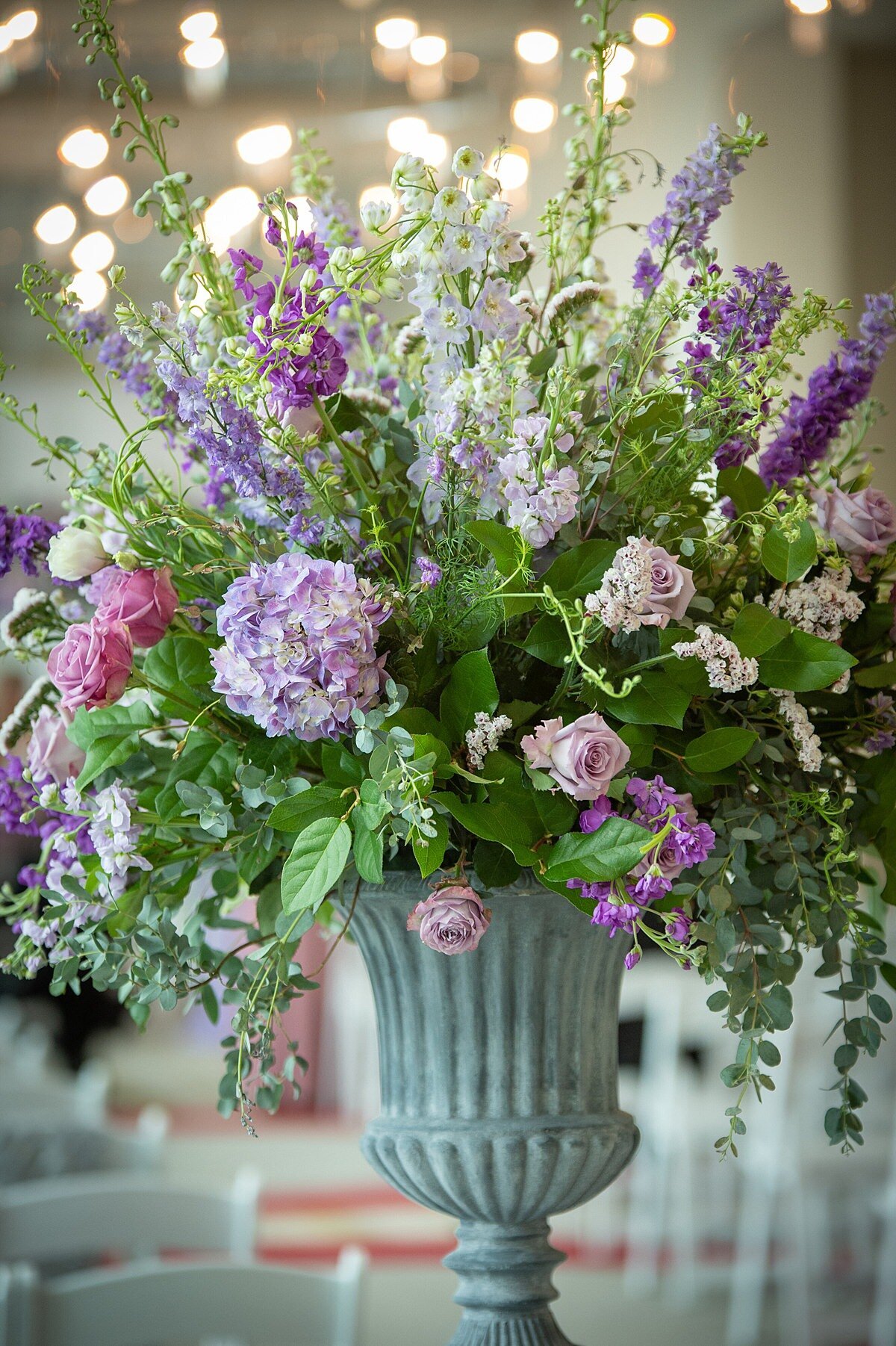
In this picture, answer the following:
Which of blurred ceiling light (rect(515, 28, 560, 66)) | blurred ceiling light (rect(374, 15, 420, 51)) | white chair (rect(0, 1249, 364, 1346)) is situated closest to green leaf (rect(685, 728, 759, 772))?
white chair (rect(0, 1249, 364, 1346))

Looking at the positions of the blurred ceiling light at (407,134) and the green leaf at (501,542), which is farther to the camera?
the blurred ceiling light at (407,134)

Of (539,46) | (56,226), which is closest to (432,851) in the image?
(539,46)

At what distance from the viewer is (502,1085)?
80 centimetres

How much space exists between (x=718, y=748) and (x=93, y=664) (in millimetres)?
325

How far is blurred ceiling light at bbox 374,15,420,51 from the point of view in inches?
189

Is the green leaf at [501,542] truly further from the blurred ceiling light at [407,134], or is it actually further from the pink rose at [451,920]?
the blurred ceiling light at [407,134]

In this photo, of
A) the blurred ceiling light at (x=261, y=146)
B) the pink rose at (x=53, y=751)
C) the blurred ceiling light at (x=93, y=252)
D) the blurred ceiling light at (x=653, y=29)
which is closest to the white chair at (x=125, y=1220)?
the pink rose at (x=53, y=751)

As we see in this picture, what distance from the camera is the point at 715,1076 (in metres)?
4.20

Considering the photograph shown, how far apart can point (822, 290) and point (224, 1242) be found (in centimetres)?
356

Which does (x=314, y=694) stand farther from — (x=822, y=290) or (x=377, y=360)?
(x=822, y=290)

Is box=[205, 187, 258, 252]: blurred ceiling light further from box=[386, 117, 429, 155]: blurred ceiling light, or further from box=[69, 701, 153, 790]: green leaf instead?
box=[69, 701, 153, 790]: green leaf

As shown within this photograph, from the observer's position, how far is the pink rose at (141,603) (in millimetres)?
720

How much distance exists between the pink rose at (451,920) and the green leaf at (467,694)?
80 mm

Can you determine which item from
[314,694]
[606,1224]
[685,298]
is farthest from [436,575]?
[606,1224]
